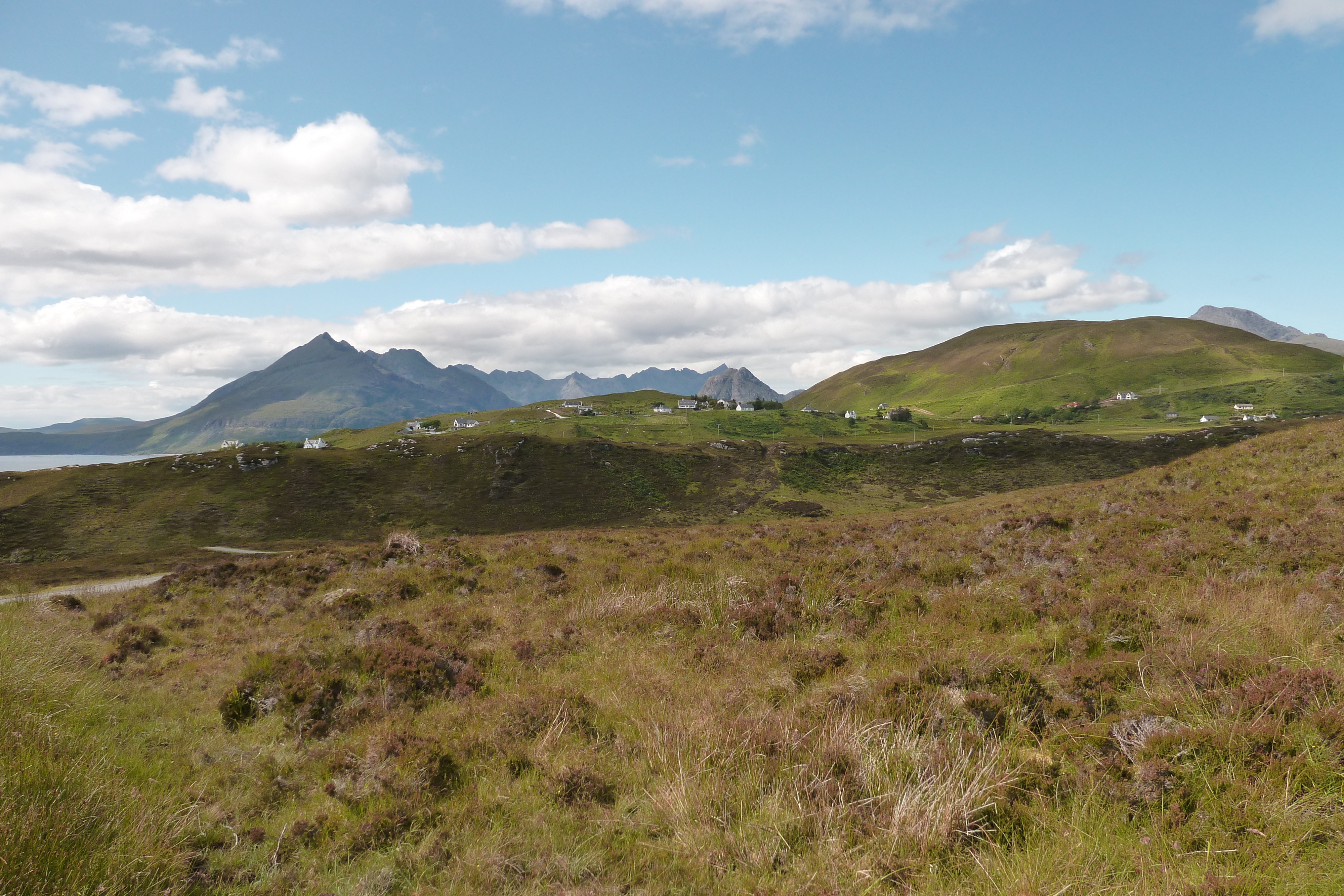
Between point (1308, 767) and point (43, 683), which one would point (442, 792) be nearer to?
point (43, 683)

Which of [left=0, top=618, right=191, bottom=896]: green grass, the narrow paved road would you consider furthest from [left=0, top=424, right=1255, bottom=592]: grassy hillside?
[left=0, top=618, right=191, bottom=896]: green grass

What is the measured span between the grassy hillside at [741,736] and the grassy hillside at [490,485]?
57406mm

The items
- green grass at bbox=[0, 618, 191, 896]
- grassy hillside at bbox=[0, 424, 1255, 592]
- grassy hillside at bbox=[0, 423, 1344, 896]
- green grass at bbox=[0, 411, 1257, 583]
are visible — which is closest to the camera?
green grass at bbox=[0, 618, 191, 896]

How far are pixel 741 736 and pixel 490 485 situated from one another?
90999 millimetres

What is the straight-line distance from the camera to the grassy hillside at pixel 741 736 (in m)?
4.72

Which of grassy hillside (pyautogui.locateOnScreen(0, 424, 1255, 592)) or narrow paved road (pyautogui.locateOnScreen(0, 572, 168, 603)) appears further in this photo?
grassy hillside (pyautogui.locateOnScreen(0, 424, 1255, 592))

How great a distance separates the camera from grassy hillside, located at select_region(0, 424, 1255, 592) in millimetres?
73250

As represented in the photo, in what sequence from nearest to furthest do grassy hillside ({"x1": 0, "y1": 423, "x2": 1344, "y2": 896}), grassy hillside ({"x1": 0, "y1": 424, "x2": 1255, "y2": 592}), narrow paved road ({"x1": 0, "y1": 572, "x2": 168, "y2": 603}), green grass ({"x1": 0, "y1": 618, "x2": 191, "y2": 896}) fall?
green grass ({"x1": 0, "y1": 618, "x2": 191, "y2": 896}) → grassy hillside ({"x1": 0, "y1": 423, "x2": 1344, "y2": 896}) → narrow paved road ({"x1": 0, "y1": 572, "x2": 168, "y2": 603}) → grassy hillside ({"x1": 0, "y1": 424, "x2": 1255, "y2": 592})

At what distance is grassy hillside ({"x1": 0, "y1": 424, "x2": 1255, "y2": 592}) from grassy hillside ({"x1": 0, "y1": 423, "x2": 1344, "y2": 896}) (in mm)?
57406

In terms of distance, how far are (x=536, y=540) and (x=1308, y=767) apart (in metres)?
25.3

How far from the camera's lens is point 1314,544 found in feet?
38.7

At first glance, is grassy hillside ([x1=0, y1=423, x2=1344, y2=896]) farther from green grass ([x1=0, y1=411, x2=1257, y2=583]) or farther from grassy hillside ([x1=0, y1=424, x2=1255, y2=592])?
grassy hillside ([x1=0, y1=424, x2=1255, y2=592])

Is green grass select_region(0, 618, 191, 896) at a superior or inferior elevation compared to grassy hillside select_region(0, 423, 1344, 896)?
superior

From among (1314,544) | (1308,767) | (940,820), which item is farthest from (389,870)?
(1314,544)
